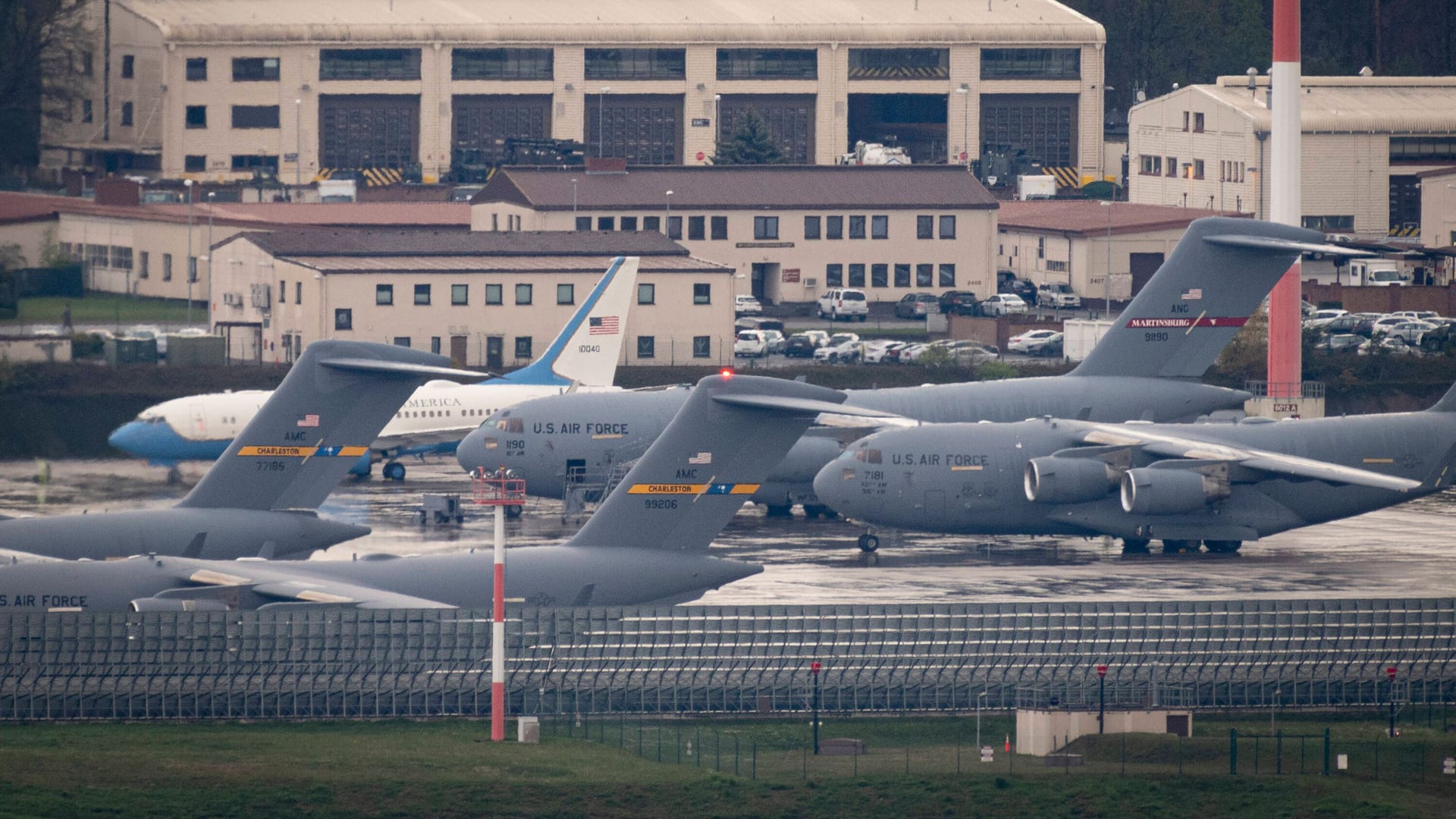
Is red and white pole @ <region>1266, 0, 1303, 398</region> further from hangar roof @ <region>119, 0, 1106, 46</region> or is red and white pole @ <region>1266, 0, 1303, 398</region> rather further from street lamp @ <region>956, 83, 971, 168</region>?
hangar roof @ <region>119, 0, 1106, 46</region>

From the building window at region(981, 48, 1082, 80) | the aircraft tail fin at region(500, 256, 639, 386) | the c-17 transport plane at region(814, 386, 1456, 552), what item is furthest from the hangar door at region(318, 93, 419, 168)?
the c-17 transport plane at region(814, 386, 1456, 552)

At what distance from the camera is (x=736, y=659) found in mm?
45219

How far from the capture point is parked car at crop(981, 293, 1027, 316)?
123 metres

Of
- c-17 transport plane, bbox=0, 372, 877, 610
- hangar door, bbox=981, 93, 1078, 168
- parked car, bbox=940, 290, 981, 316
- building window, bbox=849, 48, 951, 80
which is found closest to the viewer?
c-17 transport plane, bbox=0, 372, 877, 610

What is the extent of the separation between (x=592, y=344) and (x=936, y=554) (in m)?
22.8

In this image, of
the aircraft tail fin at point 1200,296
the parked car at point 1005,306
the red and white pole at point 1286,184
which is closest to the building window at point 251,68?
the parked car at point 1005,306

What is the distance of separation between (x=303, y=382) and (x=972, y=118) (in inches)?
4616

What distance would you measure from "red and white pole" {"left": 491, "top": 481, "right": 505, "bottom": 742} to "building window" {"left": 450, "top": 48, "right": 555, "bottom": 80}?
392ft

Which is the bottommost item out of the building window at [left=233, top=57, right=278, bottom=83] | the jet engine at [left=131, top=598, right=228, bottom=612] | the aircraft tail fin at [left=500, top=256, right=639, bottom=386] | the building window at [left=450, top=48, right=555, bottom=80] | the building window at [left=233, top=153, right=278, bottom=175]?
the jet engine at [left=131, top=598, right=228, bottom=612]

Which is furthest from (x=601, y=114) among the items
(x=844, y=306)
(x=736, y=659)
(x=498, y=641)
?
(x=498, y=641)

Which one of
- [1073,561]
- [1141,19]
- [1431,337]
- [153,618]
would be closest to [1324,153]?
[1431,337]

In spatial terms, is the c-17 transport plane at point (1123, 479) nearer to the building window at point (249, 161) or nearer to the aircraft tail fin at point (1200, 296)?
the aircraft tail fin at point (1200, 296)

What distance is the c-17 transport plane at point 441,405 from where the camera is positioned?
81.4 meters

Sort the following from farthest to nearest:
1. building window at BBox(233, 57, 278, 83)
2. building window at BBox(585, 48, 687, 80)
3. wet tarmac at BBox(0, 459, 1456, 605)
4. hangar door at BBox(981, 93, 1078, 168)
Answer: hangar door at BBox(981, 93, 1078, 168) → building window at BBox(585, 48, 687, 80) → building window at BBox(233, 57, 278, 83) → wet tarmac at BBox(0, 459, 1456, 605)
